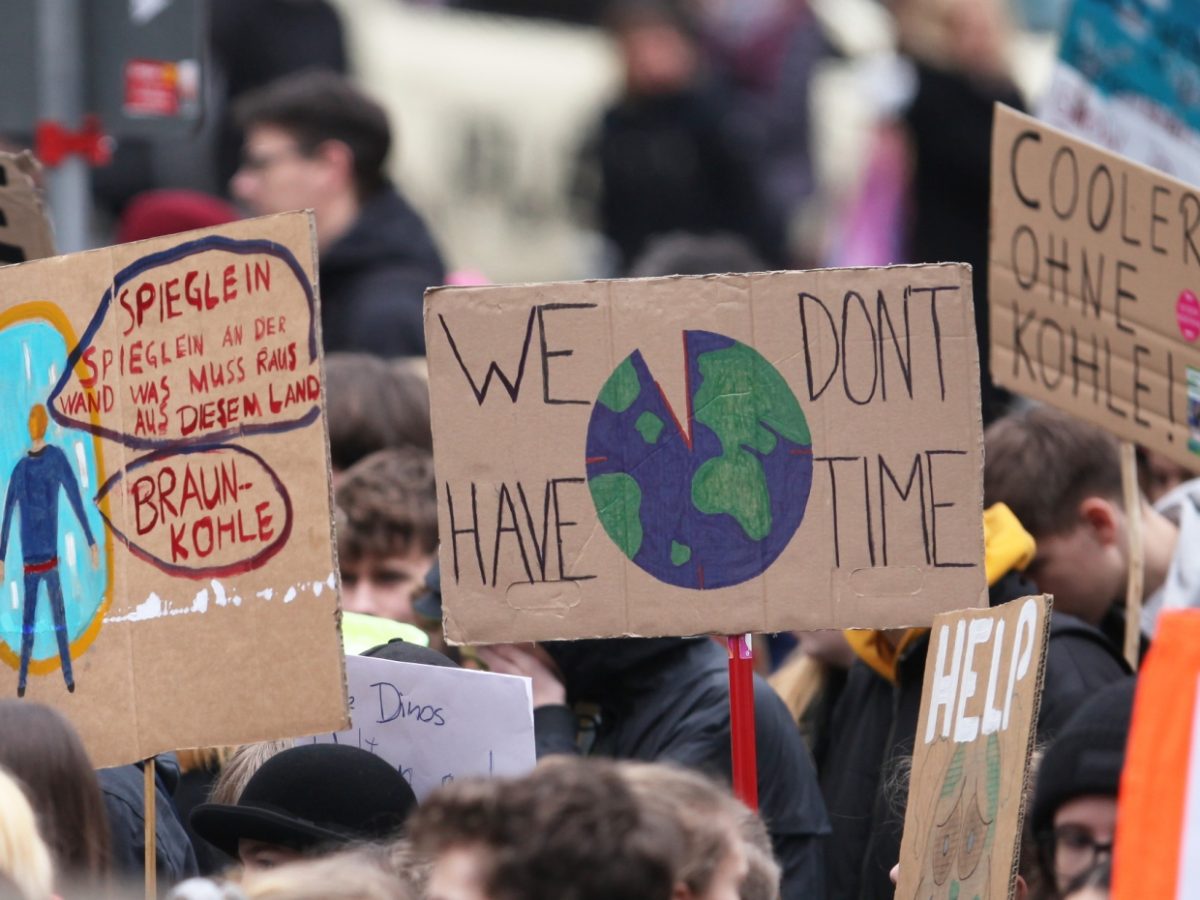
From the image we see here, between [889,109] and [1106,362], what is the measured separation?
3.73m

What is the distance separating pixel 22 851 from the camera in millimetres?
2713

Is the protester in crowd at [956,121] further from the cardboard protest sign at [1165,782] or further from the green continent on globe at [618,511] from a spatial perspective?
the cardboard protest sign at [1165,782]

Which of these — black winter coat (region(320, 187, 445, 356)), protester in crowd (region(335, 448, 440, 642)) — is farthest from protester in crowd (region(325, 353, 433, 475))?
black winter coat (region(320, 187, 445, 356))

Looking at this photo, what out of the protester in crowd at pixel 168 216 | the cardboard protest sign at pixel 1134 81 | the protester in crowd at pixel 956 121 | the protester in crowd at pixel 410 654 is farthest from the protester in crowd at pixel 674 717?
the protester in crowd at pixel 168 216

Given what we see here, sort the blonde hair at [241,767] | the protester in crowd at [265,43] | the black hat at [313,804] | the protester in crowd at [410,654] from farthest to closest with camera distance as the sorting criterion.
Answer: the protester in crowd at [265,43] < the protester in crowd at [410,654] < the blonde hair at [241,767] < the black hat at [313,804]

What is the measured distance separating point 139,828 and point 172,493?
632 millimetres

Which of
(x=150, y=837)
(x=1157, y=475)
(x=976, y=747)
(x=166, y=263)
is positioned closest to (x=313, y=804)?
(x=150, y=837)

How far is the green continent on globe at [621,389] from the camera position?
3535 millimetres

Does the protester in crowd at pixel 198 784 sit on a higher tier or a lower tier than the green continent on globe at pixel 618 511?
lower

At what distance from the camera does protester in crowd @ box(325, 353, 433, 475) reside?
535cm

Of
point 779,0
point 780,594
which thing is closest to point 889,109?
point 779,0

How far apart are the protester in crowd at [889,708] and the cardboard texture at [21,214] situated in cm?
171

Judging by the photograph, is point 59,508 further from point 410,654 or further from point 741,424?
point 741,424

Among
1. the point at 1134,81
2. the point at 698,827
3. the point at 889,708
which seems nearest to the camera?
the point at 698,827
